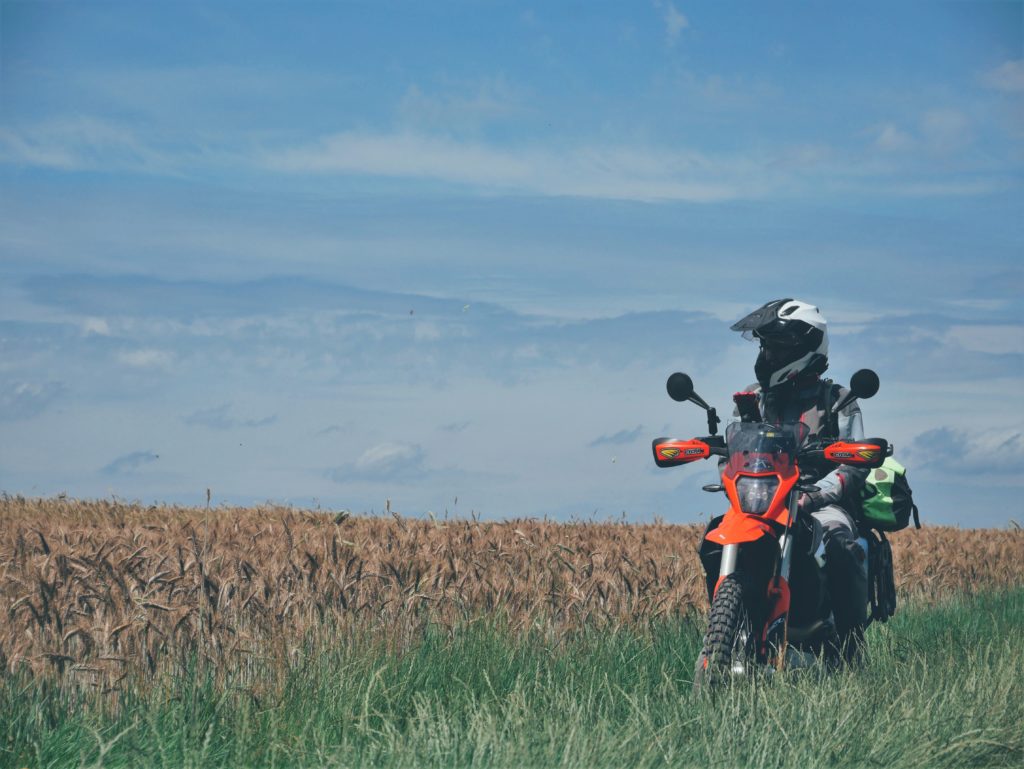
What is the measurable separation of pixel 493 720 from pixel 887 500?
3519 mm

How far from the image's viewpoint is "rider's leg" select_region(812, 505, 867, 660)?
22.6 ft

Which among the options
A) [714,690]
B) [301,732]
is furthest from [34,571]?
[714,690]

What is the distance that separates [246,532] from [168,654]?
22.6 feet

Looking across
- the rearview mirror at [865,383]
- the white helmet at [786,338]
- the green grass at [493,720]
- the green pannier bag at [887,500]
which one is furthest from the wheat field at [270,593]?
the rearview mirror at [865,383]

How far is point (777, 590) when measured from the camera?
6.26 meters

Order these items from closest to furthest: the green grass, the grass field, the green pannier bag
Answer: the green grass
the grass field
the green pannier bag

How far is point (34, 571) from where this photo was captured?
8789mm

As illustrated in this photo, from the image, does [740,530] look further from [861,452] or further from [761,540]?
[861,452]

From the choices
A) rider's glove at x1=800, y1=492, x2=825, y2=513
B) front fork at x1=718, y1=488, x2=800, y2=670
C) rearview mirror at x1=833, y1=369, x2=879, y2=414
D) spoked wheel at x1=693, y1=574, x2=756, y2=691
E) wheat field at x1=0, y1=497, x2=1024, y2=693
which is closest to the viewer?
spoked wheel at x1=693, y1=574, x2=756, y2=691

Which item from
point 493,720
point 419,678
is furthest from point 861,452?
point 419,678

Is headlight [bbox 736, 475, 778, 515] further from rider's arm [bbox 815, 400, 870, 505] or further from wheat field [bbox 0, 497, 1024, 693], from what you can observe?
wheat field [bbox 0, 497, 1024, 693]

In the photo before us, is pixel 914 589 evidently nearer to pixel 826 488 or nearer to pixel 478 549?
pixel 478 549

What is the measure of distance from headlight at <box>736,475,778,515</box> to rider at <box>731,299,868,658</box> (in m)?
0.64

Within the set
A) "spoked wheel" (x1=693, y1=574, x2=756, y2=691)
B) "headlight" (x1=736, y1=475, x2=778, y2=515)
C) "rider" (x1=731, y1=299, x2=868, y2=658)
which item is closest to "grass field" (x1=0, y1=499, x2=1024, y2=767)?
"spoked wheel" (x1=693, y1=574, x2=756, y2=691)
